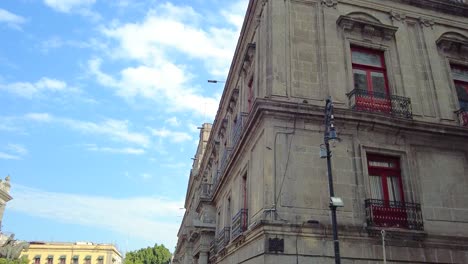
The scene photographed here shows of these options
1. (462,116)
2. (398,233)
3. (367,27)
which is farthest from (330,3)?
(398,233)

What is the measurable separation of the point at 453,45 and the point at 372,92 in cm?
501

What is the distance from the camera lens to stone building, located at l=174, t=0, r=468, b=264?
1113 centimetres

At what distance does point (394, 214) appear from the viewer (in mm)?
11672

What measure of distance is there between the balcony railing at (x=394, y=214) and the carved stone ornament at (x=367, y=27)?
657 cm

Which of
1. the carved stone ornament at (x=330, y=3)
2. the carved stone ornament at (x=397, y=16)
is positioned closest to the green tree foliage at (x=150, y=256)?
the carved stone ornament at (x=330, y=3)

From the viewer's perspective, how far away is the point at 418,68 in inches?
578

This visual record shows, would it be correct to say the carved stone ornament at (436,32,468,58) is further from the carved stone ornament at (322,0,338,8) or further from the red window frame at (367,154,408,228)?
the red window frame at (367,154,408,228)

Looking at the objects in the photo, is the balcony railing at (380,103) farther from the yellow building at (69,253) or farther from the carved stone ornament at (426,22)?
the yellow building at (69,253)

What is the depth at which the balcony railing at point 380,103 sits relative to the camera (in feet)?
42.7

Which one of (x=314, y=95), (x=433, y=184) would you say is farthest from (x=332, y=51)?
(x=433, y=184)

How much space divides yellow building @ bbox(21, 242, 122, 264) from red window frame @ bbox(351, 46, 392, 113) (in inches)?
3617

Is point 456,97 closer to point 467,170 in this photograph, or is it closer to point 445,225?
point 467,170

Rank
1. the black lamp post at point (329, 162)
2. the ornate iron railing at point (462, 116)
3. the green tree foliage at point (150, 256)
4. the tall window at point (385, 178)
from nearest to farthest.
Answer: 1. the black lamp post at point (329, 162)
2. the tall window at point (385, 178)
3. the ornate iron railing at point (462, 116)
4. the green tree foliage at point (150, 256)

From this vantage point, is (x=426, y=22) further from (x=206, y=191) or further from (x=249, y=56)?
(x=206, y=191)
